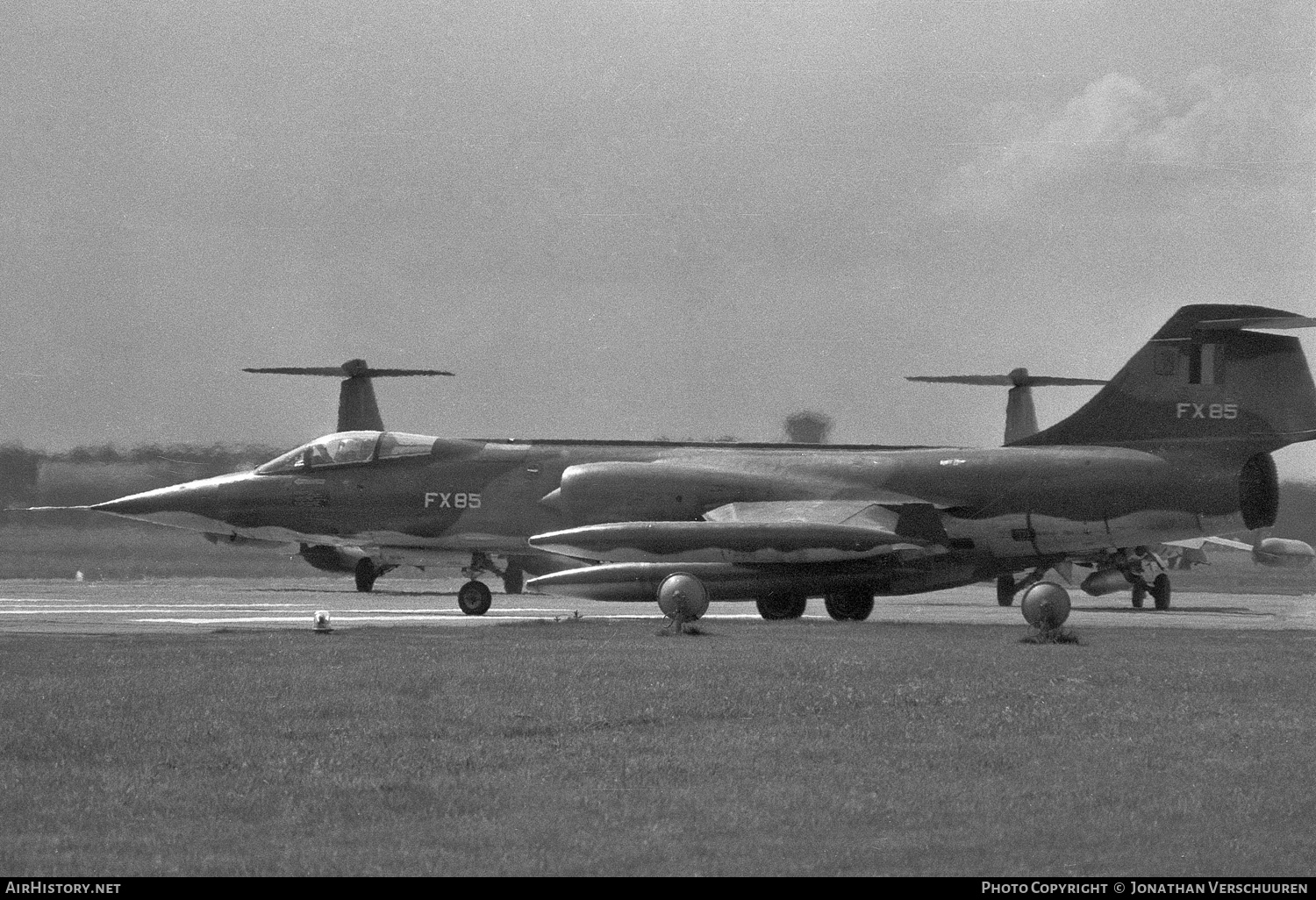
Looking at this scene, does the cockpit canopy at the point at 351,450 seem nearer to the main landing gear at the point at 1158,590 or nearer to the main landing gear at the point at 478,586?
the main landing gear at the point at 478,586

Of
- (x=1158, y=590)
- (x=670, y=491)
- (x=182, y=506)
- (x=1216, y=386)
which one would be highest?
(x=1216, y=386)

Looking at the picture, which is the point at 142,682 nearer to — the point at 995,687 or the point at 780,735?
the point at 780,735

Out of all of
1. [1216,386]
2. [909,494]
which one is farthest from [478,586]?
[1216,386]

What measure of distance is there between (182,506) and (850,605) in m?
13.8

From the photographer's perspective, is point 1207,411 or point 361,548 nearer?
point 1207,411

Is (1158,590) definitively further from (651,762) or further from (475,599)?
(651,762)

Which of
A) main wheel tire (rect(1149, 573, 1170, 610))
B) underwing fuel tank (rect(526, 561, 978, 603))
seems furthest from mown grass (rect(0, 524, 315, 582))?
main wheel tire (rect(1149, 573, 1170, 610))

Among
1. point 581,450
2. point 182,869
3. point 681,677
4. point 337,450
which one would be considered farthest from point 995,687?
point 337,450

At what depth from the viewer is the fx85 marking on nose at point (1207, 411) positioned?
24.2 metres

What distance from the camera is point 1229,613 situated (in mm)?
30750

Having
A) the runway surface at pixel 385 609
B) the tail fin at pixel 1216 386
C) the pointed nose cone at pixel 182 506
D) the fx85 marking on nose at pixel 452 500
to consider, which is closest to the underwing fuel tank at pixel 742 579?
the runway surface at pixel 385 609

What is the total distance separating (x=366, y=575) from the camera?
38500mm

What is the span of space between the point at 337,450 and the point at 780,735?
20.3 metres

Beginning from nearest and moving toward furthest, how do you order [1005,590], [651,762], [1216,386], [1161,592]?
[651,762] < [1216,386] < [1161,592] < [1005,590]
